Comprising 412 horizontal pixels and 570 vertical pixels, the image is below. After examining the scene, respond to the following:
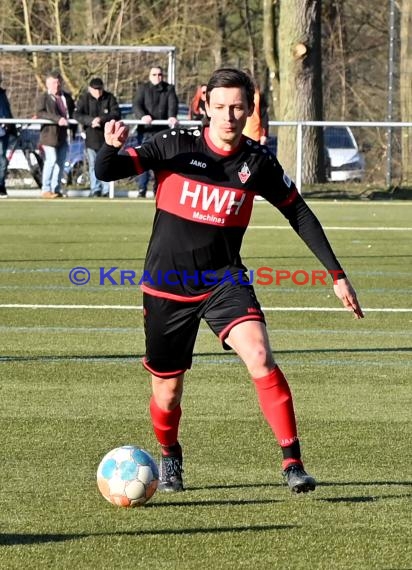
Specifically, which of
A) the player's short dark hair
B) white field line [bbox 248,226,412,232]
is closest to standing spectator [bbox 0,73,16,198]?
white field line [bbox 248,226,412,232]

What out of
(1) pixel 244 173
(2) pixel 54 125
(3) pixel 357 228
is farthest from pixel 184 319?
(2) pixel 54 125

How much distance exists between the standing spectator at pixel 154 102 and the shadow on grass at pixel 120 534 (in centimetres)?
1697

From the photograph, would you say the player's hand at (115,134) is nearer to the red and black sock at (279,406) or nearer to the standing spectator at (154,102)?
the red and black sock at (279,406)

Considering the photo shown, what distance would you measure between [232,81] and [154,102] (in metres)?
16.7

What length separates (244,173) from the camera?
5.83 metres

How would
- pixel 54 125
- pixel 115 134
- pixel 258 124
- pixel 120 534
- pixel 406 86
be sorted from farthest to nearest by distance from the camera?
1. pixel 406 86
2. pixel 54 125
3. pixel 258 124
4. pixel 115 134
5. pixel 120 534

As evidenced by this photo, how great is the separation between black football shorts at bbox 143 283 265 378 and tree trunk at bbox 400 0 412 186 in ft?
66.0

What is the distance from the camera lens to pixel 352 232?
59.4ft

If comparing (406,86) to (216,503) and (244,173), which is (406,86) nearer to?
(244,173)

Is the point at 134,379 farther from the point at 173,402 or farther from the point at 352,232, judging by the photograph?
the point at 352,232

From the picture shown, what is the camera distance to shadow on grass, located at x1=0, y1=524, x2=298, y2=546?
4.99m

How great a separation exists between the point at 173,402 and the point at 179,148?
3.67 ft

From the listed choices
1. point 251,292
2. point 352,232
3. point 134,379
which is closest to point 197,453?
point 251,292

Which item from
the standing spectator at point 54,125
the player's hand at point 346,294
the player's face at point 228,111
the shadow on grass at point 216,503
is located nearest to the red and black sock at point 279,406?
the shadow on grass at point 216,503
